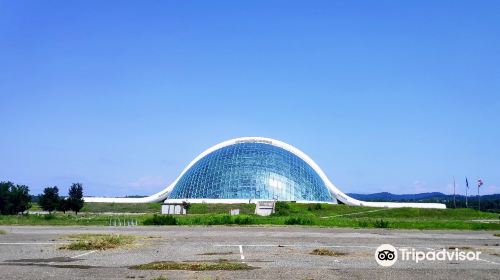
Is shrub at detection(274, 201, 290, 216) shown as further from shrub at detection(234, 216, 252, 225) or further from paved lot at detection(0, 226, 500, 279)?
paved lot at detection(0, 226, 500, 279)

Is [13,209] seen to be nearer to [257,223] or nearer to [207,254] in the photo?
[257,223]

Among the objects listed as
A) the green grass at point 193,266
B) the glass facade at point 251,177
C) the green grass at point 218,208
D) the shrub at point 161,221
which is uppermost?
the glass facade at point 251,177

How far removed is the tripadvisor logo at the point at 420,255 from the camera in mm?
16328

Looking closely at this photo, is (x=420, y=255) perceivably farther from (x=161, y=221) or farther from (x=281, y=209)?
(x=281, y=209)

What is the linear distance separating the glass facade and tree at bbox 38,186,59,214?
819 inches

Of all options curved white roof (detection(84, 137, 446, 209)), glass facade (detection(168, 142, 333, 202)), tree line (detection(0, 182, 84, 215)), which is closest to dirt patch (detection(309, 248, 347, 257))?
tree line (detection(0, 182, 84, 215))

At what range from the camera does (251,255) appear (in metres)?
17.3

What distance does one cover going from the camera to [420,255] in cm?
1803

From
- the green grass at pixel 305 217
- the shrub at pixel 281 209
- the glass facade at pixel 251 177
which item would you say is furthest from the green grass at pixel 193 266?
the glass facade at pixel 251 177

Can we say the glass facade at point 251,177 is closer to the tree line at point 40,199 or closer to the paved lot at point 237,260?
the tree line at point 40,199

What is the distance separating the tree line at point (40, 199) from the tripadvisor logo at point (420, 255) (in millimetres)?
52115

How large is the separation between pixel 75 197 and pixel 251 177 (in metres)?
26.3

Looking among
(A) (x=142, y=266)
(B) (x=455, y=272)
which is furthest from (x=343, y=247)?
(A) (x=142, y=266)

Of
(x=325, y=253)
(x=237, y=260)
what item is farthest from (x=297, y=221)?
(x=237, y=260)
